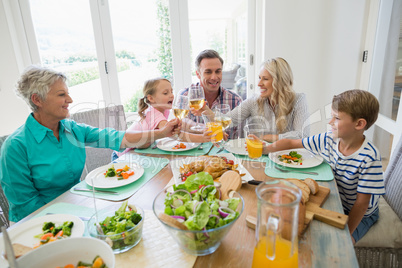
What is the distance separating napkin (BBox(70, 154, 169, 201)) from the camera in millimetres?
1132

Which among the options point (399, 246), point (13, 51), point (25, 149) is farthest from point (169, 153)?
point (13, 51)

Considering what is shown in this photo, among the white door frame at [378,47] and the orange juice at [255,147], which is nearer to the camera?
the orange juice at [255,147]

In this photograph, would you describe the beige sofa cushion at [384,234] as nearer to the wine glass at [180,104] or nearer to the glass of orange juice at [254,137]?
the glass of orange juice at [254,137]

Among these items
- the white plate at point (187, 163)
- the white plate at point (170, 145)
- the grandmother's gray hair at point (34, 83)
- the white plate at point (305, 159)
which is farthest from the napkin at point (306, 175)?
the grandmother's gray hair at point (34, 83)

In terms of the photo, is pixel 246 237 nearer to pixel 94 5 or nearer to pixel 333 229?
pixel 333 229

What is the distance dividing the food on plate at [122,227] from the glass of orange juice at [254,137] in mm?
679

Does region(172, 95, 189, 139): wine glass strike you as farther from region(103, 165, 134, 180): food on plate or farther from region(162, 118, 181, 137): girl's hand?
region(103, 165, 134, 180): food on plate

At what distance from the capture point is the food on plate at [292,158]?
4.56ft

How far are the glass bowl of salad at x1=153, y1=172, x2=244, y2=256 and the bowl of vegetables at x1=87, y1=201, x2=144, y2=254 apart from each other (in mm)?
88

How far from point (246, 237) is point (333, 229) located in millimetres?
284

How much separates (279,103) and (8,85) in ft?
10.8

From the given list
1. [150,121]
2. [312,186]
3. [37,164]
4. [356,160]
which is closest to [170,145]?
[150,121]

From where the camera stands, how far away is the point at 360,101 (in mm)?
1307

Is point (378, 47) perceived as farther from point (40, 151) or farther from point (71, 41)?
point (71, 41)
